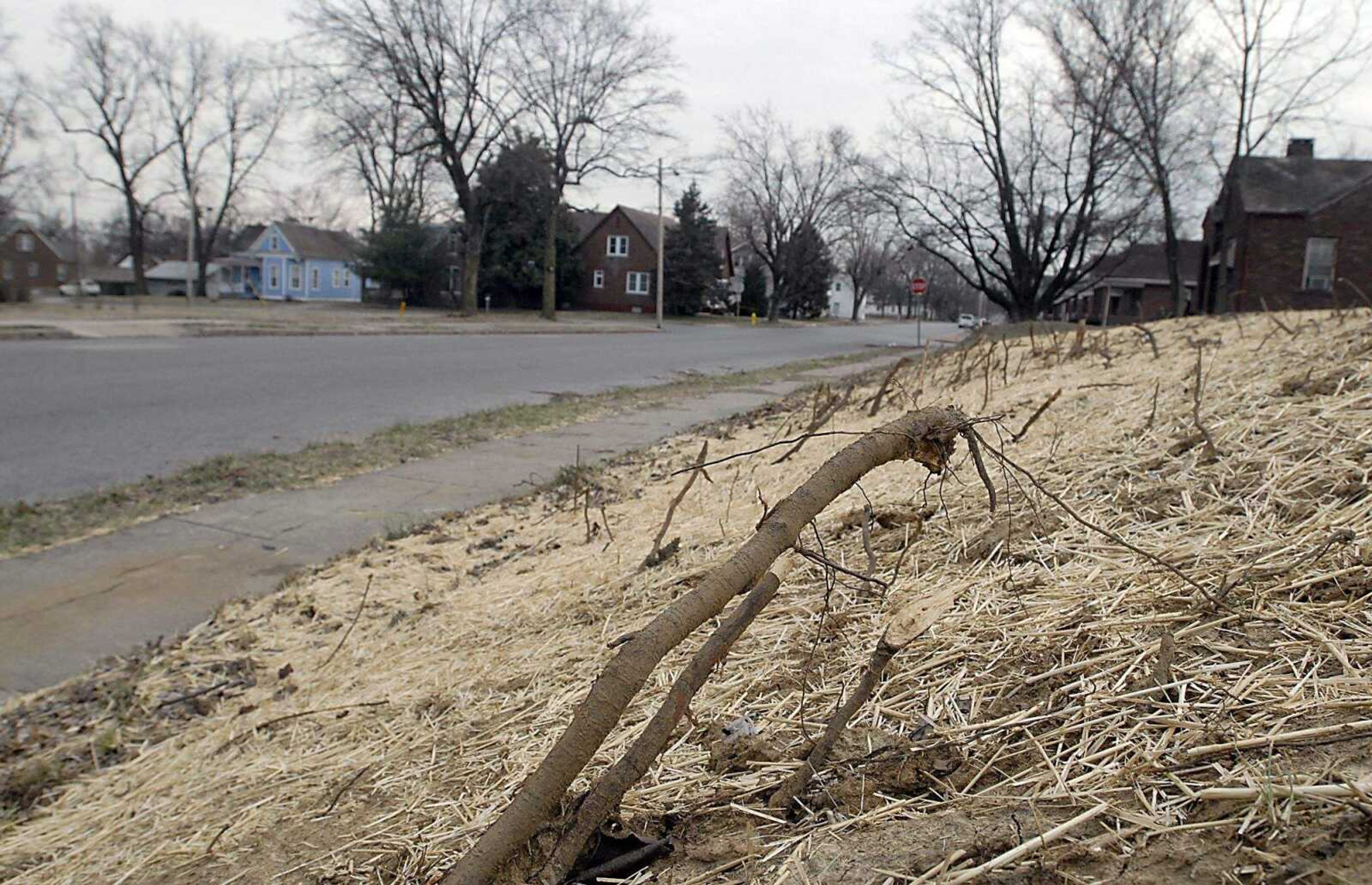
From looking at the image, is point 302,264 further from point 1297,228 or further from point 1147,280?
point 1297,228

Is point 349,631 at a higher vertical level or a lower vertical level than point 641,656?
lower

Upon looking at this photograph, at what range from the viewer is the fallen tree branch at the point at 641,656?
1.53 metres

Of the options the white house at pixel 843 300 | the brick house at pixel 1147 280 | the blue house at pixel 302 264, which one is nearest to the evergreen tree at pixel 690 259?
the brick house at pixel 1147 280

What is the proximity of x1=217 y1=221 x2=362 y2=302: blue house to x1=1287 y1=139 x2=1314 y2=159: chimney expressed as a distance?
62.9 metres

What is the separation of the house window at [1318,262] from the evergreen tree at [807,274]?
3546cm

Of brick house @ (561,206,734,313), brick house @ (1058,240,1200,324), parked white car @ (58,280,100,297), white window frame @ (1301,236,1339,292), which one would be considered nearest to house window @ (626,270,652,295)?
brick house @ (561,206,734,313)

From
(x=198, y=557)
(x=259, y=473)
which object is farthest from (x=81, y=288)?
(x=198, y=557)

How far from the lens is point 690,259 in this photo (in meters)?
59.6

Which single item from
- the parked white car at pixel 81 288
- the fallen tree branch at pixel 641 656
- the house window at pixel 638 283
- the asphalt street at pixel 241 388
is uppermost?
the house window at pixel 638 283

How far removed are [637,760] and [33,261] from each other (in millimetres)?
111926

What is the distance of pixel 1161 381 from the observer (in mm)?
4621

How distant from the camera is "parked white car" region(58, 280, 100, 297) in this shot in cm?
7119

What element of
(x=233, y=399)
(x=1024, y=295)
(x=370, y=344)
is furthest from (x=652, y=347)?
(x=1024, y=295)

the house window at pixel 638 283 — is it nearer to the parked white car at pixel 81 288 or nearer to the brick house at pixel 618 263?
the brick house at pixel 618 263
